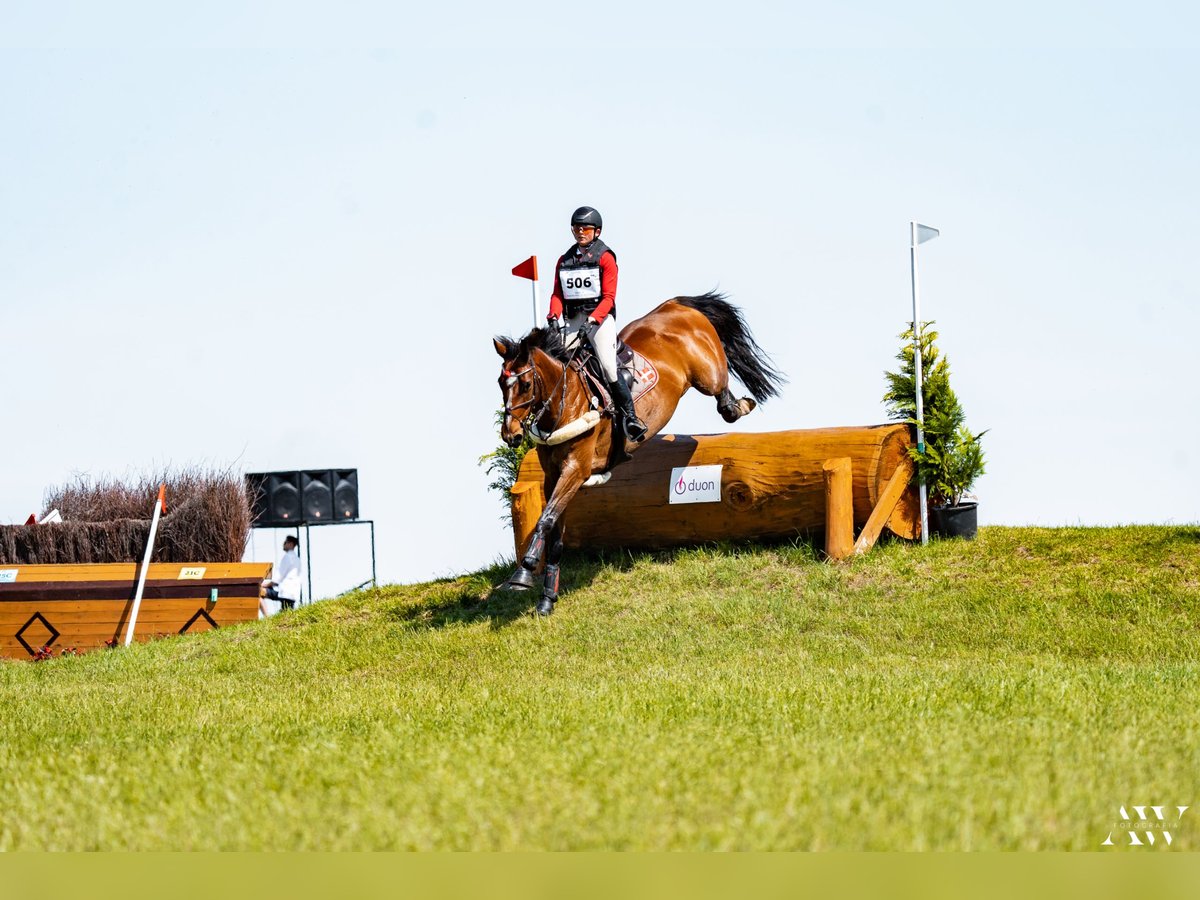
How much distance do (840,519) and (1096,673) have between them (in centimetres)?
484

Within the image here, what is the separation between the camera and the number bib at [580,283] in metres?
11.6

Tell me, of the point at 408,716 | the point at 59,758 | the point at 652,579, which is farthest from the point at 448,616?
the point at 59,758

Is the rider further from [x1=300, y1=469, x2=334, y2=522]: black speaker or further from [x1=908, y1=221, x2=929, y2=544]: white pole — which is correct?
[x1=300, y1=469, x2=334, y2=522]: black speaker

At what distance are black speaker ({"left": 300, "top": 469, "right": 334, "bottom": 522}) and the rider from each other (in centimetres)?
1012

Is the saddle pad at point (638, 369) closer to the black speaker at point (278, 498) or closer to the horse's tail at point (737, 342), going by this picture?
the horse's tail at point (737, 342)

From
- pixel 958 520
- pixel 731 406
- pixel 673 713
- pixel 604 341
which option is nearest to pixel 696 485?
pixel 731 406

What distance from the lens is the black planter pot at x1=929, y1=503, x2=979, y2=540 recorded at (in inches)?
519

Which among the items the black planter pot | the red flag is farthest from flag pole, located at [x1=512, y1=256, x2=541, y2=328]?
the black planter pot

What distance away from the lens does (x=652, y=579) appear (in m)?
12.9

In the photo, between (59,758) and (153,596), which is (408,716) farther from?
(153,596)

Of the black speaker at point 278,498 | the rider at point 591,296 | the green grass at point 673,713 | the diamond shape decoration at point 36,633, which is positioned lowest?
the diamond shape decoration at point 36,633

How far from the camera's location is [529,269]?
1416cm

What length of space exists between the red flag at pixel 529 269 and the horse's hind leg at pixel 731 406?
2.54m

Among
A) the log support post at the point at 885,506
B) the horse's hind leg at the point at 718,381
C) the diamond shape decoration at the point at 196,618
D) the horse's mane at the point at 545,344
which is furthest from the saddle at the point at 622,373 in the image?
the diamond shape decoration at the point at 196,618
